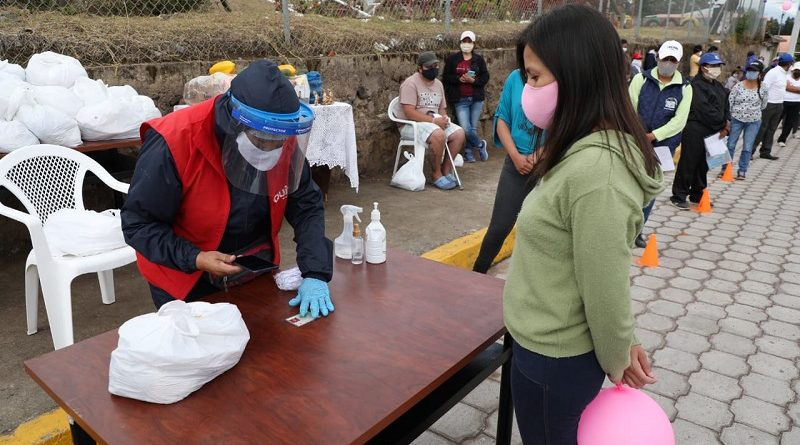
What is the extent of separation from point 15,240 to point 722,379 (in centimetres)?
449

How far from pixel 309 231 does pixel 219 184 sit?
41 cm

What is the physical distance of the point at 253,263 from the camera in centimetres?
A: 207

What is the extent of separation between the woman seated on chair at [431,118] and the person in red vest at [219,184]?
4237mm

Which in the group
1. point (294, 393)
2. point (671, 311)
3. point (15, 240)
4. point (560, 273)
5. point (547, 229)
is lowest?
point (671, 311)

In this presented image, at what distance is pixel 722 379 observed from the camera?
2975mm

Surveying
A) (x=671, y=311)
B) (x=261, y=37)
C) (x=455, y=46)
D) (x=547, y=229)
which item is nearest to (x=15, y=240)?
(x=261, y=37)

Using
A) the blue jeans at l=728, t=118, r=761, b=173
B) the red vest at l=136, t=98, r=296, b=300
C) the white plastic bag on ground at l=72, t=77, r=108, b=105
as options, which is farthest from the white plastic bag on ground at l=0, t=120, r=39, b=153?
the blue jeans at l=728, t=118, r=761, b=173

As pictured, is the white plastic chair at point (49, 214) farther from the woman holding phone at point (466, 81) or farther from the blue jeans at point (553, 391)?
the woman holding phone at point (466, 81)

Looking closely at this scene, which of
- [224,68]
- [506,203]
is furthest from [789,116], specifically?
[224,68]

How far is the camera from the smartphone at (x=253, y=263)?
79.6 inches

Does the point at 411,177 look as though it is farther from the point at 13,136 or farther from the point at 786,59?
the point at 786,59

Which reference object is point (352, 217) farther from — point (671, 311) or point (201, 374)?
point (671, 311)

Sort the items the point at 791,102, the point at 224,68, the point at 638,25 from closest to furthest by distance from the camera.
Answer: the point at 224,68 → the point at 791,102 → the point at 638,25

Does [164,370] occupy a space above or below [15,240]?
above
